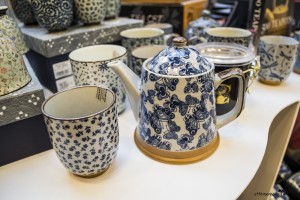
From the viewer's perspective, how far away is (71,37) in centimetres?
63

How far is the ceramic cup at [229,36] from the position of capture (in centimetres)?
66

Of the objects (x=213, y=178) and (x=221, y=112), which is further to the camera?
(x=221, y=112)

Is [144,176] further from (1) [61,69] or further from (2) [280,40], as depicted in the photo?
(2) [280,40]

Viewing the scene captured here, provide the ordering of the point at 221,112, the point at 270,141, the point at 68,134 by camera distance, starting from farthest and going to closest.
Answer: the point at 270,141, the point at 221,112, the point at 68,134

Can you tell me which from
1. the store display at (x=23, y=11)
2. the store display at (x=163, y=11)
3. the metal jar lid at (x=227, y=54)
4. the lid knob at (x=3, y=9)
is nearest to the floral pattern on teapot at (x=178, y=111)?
the metal jar lid at (x=227, y=54)

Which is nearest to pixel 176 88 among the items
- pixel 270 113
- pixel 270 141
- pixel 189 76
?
pixel 189 76

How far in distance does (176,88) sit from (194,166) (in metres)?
0.14

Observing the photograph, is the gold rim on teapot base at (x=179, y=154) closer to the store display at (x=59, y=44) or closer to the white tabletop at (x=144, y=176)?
the white tabletop at (x=144, y=176)

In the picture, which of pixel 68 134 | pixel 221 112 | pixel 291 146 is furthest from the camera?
pixel 291 146

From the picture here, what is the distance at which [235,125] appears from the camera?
54cm

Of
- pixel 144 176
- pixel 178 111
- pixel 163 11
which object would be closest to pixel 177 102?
pixel 178 111

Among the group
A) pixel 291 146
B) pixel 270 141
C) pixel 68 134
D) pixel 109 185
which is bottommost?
pixel 291 146

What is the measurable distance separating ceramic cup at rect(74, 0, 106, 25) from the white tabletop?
1.07 feet

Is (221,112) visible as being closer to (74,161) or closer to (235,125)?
(235,125)
